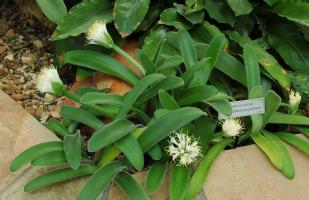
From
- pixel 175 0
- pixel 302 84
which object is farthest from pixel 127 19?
pixel 302 84

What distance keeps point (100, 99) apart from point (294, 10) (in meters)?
0.96

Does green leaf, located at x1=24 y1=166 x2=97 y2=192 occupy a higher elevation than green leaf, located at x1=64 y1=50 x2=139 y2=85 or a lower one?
lower

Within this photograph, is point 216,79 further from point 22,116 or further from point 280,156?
point 22,116

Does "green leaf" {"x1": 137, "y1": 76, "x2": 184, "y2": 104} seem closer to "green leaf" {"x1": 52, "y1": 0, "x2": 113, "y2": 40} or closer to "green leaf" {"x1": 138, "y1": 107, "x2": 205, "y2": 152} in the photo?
"green leaf" {"x1": 138, "y1": 107, "x2": 205, "y2": 152}

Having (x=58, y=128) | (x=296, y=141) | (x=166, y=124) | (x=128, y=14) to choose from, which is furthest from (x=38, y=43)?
(x=296, y=141)

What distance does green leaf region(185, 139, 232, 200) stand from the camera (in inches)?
65.9

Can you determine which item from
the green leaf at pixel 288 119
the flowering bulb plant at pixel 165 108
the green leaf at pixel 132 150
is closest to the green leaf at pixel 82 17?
the flowering bulb plant at pixel 165 108

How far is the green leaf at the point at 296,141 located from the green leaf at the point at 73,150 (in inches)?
30.8

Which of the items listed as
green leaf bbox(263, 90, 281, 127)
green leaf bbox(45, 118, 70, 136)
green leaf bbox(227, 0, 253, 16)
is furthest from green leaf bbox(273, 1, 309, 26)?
green leaf bbox(45, 118, 70, 136)

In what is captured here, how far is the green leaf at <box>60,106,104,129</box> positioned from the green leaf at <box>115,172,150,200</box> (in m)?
0.24

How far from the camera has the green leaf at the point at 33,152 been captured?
1657 millimetres

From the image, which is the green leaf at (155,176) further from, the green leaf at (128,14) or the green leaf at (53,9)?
the green leaf at (53,9)

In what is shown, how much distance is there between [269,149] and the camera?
1.82m

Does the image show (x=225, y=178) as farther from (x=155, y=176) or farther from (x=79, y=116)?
(x=79, y=116)
